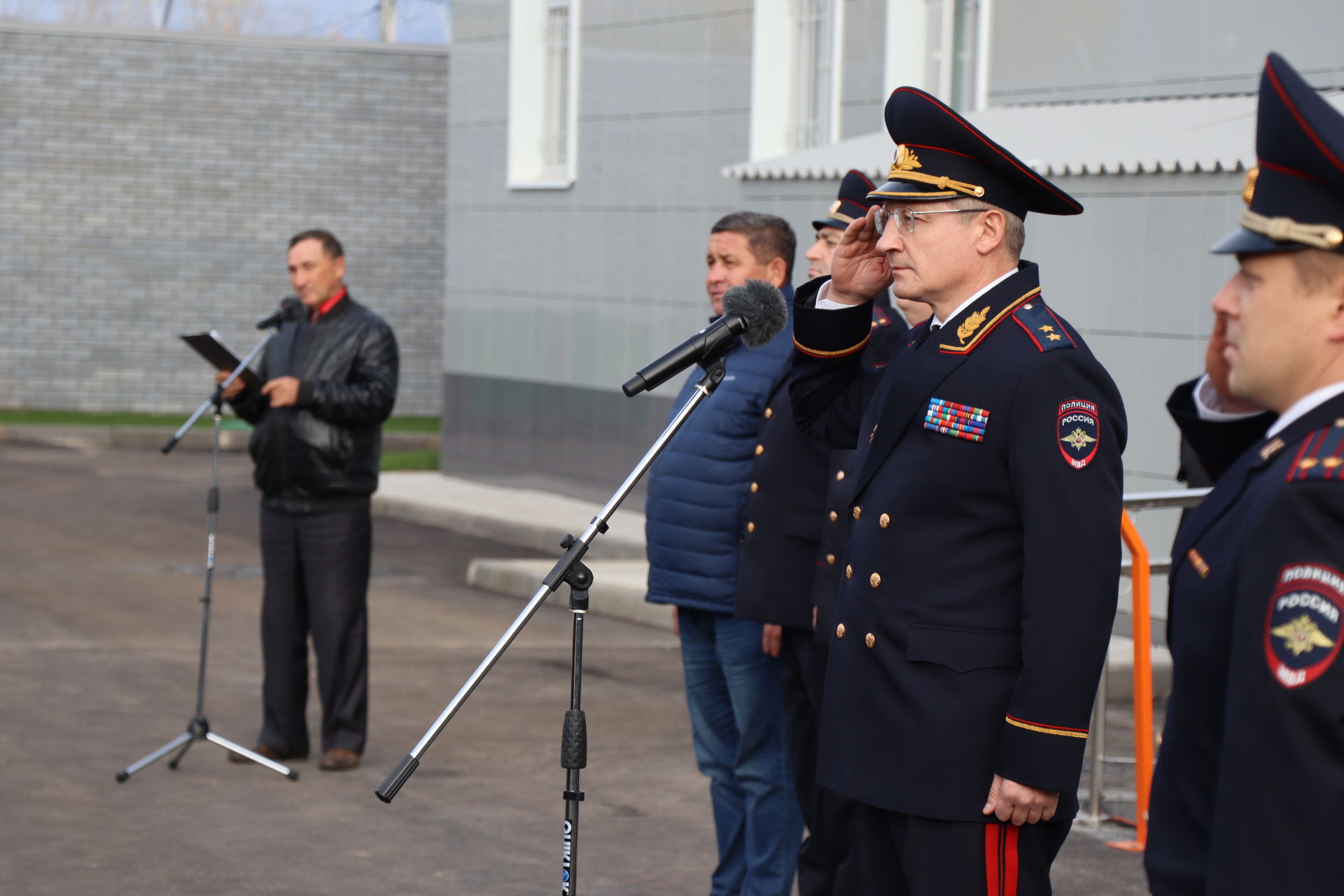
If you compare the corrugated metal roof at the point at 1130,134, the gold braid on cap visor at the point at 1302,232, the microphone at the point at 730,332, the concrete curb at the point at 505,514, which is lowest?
the concrete curb at the point at 505,514

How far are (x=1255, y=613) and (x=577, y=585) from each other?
6.41 feet

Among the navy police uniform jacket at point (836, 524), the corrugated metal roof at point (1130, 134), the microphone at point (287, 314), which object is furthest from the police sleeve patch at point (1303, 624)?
the corrugated metal roof at point (1130, 134)

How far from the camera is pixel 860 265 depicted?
3.98 metres

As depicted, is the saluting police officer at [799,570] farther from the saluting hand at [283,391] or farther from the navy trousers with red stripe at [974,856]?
the saluting hand at [283,391]

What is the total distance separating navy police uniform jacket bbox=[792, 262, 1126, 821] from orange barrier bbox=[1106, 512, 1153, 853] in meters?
2.80

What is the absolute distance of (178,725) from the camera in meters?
8.16

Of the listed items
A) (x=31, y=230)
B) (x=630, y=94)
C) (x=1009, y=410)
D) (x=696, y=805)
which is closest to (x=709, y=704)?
(x=696, y=805)

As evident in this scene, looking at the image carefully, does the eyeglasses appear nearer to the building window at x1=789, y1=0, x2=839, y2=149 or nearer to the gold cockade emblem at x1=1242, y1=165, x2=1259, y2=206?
the gold cockade emblem at x1=1242, y1=165, x2=1259, y2=206

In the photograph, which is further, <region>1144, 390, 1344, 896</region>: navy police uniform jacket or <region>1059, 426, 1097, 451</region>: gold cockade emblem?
<region>1059, 426, 1097, 451</region>: gold cockade emblem

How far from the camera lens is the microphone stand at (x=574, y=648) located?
3.78m

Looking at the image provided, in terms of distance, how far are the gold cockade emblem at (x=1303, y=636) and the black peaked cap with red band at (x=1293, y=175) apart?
463mm

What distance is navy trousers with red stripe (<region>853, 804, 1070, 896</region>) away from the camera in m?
3.42

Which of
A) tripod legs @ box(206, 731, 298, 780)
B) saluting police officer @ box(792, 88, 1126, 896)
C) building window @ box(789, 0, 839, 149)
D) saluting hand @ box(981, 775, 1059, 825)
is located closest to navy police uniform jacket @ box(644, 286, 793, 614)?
saluting police officer @ box(792, 88, 1126, 896)

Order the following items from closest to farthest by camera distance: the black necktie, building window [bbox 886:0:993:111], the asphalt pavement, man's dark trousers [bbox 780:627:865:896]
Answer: the black necktie → man's dark trousers [bbox 780:627:865:896] → the asphalt pavement → building window [bbox 886:0:993:111]
